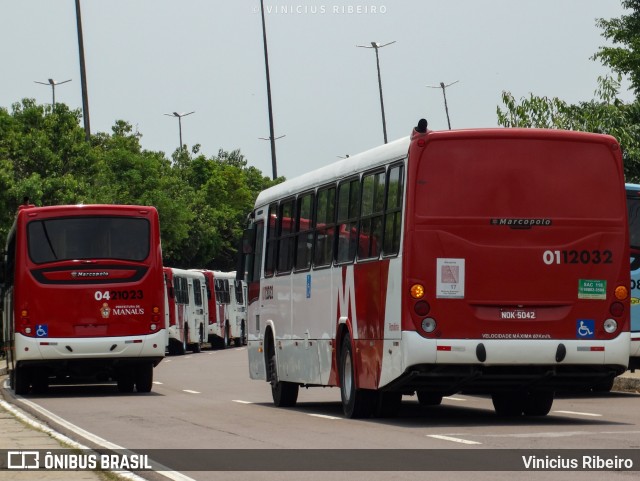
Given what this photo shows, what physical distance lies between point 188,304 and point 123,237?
29.8 metres

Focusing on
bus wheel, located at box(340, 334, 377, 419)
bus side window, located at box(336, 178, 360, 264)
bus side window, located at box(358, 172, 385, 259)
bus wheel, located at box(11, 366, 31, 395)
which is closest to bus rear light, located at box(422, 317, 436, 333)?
bus side window, located at box(358, 172, 385, 259)

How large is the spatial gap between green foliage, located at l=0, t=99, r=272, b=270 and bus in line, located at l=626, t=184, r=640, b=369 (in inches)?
1121

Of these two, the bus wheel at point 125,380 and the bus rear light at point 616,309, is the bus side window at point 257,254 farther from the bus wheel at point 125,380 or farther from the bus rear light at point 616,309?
the bus rear light at point 616,309

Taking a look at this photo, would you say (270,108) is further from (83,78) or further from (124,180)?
(83,78)

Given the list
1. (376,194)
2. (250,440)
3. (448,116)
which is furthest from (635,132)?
(448,116)

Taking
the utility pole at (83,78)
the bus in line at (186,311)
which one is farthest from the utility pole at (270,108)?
the utility pole at (83,78)

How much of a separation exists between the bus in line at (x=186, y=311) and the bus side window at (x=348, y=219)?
32.5m

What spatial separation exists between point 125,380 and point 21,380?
6.48ft

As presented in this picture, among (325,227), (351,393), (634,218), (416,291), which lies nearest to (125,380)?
(325,227)

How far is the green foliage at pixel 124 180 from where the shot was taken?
173 ft

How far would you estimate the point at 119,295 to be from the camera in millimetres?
27891

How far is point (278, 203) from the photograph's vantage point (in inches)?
934

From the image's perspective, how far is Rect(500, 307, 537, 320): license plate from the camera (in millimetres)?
17656

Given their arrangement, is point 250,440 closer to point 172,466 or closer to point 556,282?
point 172,466
